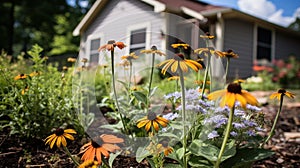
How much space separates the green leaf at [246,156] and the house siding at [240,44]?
6.21 meters

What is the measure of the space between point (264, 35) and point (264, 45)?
313mm

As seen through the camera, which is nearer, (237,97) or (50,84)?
(237,97)

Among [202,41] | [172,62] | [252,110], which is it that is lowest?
[252,110]

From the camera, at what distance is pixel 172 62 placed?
0.90 metres

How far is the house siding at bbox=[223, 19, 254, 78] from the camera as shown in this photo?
7.24 meters

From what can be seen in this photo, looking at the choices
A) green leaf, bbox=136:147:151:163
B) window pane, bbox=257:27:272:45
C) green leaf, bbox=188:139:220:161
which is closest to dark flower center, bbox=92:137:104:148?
A: green leaf, bbox=136:147:151:163

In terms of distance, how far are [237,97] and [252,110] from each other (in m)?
0.54

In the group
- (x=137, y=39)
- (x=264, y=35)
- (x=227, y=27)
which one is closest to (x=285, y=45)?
(x=264, y=35)

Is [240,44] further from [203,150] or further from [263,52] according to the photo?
Result: [203,150]

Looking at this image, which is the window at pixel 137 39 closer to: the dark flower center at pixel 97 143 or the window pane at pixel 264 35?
the dark flower center at pixel 97 143

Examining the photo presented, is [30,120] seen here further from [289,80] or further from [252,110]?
[289,80]

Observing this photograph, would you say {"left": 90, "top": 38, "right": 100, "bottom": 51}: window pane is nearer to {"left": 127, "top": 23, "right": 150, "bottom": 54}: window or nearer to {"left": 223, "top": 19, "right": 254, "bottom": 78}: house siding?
{"left": 127, "top": 23, "right": 150, "bottom": 54}: window

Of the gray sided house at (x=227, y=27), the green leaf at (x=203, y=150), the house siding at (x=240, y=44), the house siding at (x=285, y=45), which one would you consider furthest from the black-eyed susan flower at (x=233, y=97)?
the house siding at (x=285, y=45)

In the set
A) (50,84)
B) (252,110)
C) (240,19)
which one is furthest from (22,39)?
(252,110)
